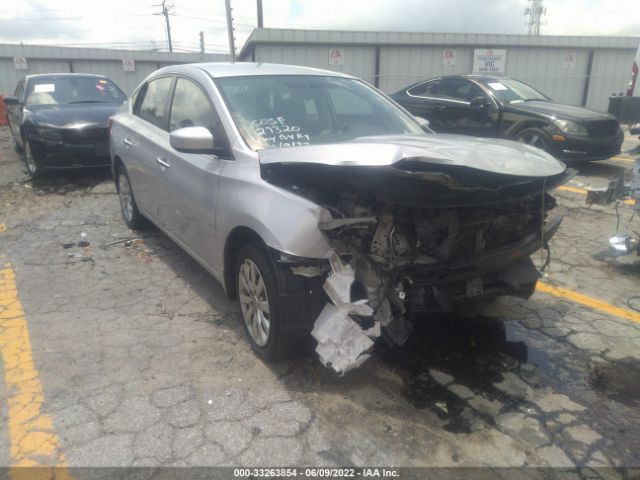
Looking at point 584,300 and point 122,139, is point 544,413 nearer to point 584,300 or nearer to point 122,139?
point 584,300

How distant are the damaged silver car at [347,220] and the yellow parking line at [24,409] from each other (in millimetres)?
1193

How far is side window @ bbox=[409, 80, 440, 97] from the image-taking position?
952 cm

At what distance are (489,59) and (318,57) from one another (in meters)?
6.15

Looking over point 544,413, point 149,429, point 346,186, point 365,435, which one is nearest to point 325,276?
point 346,186

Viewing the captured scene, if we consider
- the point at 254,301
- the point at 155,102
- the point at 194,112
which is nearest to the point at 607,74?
the point at 155,102

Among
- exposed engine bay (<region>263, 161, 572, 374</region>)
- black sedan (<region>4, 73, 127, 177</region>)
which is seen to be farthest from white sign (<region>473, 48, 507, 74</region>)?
exposed engine bay (<region>263, 161, 572, 374</region>)

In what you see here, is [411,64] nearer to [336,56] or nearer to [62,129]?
[336,56]

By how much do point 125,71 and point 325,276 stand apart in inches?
935

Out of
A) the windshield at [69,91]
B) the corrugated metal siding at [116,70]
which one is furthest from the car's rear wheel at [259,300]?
the corrugated metal siding at [116,70]

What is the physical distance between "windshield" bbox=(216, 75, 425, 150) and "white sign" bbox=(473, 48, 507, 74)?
50.0 feet

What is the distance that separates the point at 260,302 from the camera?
2951 mm

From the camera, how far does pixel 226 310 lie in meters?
3.79

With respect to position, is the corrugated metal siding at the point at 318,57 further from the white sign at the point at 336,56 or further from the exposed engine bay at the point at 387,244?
the exposed engine bay at the point at 387,244

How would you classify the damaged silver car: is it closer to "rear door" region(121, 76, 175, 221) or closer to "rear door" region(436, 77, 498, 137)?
"rear door" region(121, 76, 175, 221)
